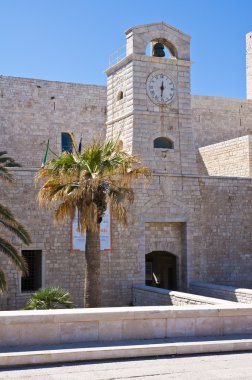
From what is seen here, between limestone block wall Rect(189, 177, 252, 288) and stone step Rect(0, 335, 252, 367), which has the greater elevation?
limestone block wall Rect(189, 177, 252, 288)

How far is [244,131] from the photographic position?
111 feet

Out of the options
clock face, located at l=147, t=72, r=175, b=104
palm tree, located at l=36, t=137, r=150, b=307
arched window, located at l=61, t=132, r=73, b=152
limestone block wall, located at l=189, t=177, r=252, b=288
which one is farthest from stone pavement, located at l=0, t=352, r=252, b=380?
arched window, located at l=61, t=132, r=73, b=152

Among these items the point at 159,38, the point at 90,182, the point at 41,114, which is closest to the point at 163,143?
the point at 159,38

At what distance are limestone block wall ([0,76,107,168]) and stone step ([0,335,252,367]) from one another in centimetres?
2015

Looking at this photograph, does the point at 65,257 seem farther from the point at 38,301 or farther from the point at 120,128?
the point at 120,128

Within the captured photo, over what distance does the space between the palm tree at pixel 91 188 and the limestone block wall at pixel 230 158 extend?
10.1 meters

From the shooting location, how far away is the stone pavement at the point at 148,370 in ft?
24.7

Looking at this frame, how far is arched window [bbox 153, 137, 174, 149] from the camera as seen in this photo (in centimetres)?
2017

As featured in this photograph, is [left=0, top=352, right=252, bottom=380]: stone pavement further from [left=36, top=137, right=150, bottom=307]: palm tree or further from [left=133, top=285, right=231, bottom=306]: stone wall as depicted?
[left=36, top=137, right=150, bottom=307]: palm tree

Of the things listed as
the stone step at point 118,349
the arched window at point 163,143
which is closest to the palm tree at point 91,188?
the stone step at point 118,349

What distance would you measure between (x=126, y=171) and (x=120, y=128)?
6.64 meters

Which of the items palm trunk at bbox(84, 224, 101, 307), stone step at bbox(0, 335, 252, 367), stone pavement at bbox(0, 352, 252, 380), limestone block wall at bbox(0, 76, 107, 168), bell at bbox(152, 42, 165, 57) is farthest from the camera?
limestone block wall at bbox(0, 76, 107, 168)

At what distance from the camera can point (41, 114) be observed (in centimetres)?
2836

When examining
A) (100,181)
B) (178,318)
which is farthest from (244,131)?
(178,318)
